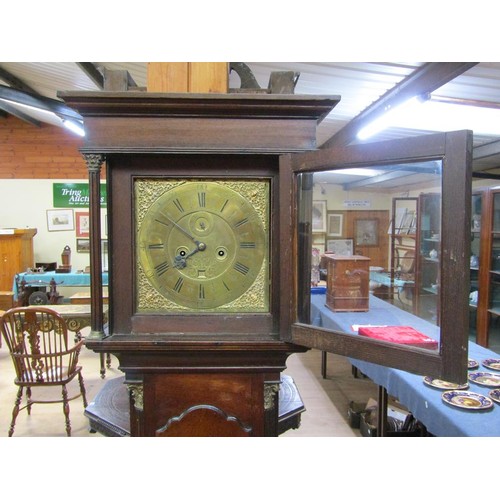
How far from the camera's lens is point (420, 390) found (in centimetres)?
195

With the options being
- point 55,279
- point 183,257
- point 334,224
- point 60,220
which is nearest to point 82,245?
point 60,220

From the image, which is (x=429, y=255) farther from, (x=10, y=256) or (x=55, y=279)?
(x=10, y=256)

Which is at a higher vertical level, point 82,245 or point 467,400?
point 82,245

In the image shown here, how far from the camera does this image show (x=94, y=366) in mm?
4516

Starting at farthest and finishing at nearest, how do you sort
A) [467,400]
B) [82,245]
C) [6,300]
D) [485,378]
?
1. [82,245]
2. [6,300]
3. [485,378]
4. [467,400]

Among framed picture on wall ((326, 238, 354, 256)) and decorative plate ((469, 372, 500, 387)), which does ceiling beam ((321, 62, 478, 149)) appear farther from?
decorative plate ((469, 372, 500, 387))

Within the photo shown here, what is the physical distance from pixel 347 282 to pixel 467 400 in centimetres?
76

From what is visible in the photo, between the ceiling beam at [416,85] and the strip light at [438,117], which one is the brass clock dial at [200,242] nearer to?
the ceiling beam at [416,85]

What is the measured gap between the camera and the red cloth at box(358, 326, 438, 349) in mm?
1050

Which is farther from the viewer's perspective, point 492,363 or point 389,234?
point 492,363

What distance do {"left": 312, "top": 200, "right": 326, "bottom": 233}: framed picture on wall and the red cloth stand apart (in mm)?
322

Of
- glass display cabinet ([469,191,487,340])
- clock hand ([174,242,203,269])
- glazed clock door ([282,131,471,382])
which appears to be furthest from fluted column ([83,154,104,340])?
glass display cabinet ([469,191,487,340])
